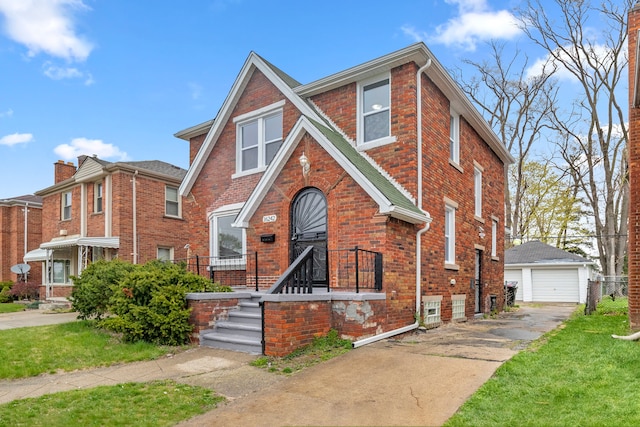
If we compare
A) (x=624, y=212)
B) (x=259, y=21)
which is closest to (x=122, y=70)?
(x=259, y=21)

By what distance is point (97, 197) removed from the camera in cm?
1925

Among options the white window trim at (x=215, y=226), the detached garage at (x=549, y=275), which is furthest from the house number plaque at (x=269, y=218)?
the detached garage at (x=549, y=275)

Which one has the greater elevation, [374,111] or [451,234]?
[374,111]

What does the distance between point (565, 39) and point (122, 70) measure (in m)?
25.3

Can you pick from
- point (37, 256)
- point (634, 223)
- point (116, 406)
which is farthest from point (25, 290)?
point (634, 223)

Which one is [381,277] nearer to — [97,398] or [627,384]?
Answer: [627,384]

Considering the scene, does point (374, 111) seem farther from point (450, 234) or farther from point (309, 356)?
point (309, 356)

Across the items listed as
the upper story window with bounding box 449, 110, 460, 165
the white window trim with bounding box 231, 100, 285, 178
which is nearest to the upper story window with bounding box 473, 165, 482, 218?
the upper story window with bounding box 449, 110, 460, 165

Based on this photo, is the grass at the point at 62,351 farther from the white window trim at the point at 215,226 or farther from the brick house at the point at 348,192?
the white window trim at the point at 215,226

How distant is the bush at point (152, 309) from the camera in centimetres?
788

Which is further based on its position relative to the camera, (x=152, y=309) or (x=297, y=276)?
(x=297, y=276)

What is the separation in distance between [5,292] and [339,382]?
23276mm

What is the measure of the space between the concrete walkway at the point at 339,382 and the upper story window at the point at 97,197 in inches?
553

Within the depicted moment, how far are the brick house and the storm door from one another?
0.02 m
